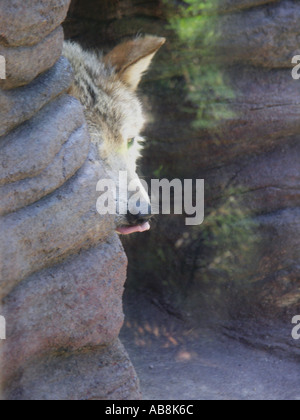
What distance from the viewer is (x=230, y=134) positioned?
167 inches

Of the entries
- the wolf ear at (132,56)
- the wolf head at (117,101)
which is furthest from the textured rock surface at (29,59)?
the wolf ear at (132,56)

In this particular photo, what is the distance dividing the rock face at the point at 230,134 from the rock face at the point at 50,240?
1.95 metres

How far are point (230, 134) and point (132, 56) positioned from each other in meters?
1.07

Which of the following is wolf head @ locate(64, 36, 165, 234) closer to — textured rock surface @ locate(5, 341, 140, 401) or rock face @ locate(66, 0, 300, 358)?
rock face @ locate(66, 0, 300, 358)

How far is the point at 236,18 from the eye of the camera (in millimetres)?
4023

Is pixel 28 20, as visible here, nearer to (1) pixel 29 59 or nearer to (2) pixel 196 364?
(1) pixel 29 59

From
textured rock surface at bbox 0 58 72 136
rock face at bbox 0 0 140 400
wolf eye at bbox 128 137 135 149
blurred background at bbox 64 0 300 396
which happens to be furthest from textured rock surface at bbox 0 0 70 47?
blurred background at bbox 64 0 300 396

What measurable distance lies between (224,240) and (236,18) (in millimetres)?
1676

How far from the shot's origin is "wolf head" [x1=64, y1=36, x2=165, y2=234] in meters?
3.17

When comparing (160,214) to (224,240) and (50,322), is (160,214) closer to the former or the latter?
(224,240)

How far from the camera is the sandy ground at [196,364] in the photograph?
12.0ft

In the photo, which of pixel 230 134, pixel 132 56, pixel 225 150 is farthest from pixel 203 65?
pixel 132 56

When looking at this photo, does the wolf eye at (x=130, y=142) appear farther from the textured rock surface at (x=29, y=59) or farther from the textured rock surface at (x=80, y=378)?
the textured rock surface at (x=80, y=378)
